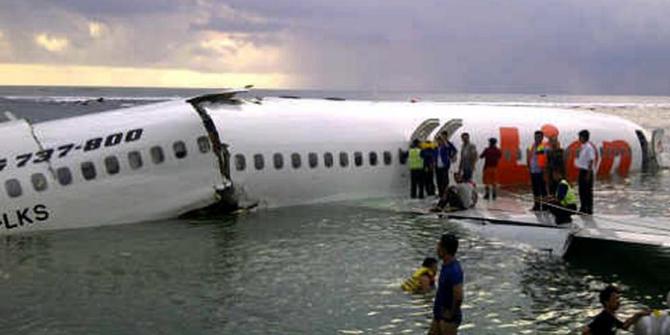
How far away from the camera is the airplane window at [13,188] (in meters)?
19.0

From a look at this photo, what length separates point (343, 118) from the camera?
2552 cm

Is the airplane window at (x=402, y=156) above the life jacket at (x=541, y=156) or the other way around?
the other way around

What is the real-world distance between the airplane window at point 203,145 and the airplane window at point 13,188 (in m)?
4.76

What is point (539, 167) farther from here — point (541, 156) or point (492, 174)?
point (492, 174)

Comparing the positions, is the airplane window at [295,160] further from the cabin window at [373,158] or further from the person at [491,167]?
the person at [491,167]

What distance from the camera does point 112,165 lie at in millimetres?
20453

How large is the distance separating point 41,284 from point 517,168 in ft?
57.4

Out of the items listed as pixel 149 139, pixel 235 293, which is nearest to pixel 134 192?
pixel 149 139

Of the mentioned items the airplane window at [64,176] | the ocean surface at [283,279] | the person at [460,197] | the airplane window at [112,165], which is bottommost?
the ocean surface at [283,279]

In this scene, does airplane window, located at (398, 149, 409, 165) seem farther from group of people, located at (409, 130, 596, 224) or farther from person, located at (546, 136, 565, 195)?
person, located at (546, 136, 565, 195)

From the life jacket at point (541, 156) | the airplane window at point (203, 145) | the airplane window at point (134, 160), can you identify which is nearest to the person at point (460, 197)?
the life jacket at point (541, 156)

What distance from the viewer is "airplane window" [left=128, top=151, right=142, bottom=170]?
20734 millimetres

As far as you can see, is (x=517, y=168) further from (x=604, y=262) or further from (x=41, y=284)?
(x=41, y=284)

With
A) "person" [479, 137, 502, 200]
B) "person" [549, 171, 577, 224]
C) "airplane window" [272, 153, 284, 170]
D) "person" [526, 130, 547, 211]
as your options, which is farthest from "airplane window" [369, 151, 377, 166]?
"person" [549, 171, 577, 224]
